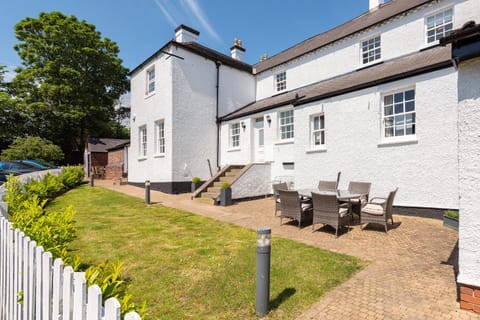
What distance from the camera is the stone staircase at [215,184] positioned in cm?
1192

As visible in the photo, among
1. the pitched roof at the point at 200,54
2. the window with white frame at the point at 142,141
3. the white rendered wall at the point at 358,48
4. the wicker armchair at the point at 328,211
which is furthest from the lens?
the window with white frame at the point at 142,141

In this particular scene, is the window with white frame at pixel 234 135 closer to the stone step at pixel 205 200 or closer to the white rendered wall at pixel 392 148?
the stone step at pixel 205 200

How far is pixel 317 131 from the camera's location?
11.1 metres

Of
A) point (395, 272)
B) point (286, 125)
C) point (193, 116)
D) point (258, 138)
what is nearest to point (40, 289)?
point (395, 272)

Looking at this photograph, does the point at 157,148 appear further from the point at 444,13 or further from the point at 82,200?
the point at 444,13

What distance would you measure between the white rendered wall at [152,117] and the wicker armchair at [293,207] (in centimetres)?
855

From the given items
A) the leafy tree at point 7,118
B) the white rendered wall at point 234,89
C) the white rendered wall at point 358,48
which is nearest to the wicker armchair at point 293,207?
the white rendered wall at point 358,48

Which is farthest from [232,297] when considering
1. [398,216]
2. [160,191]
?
[160,191]

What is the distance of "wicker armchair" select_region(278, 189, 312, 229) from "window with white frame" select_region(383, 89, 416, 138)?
4.42 metres

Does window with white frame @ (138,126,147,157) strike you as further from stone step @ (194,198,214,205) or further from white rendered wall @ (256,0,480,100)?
white rendered wall @ (256,0,480,100)

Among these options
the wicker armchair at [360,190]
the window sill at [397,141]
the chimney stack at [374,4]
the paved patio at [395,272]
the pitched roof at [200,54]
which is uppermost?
the chimney stack at [374,4]

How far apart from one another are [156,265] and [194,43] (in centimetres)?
1634

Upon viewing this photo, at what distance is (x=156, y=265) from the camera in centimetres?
441

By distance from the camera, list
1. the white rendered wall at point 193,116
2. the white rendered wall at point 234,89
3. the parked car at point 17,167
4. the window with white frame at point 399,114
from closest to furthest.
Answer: the window with white frame at point 399,114 → the parked car at point 17,167 → the white rendered wall at point 193,116 → the white rendered wall at point 234,89
